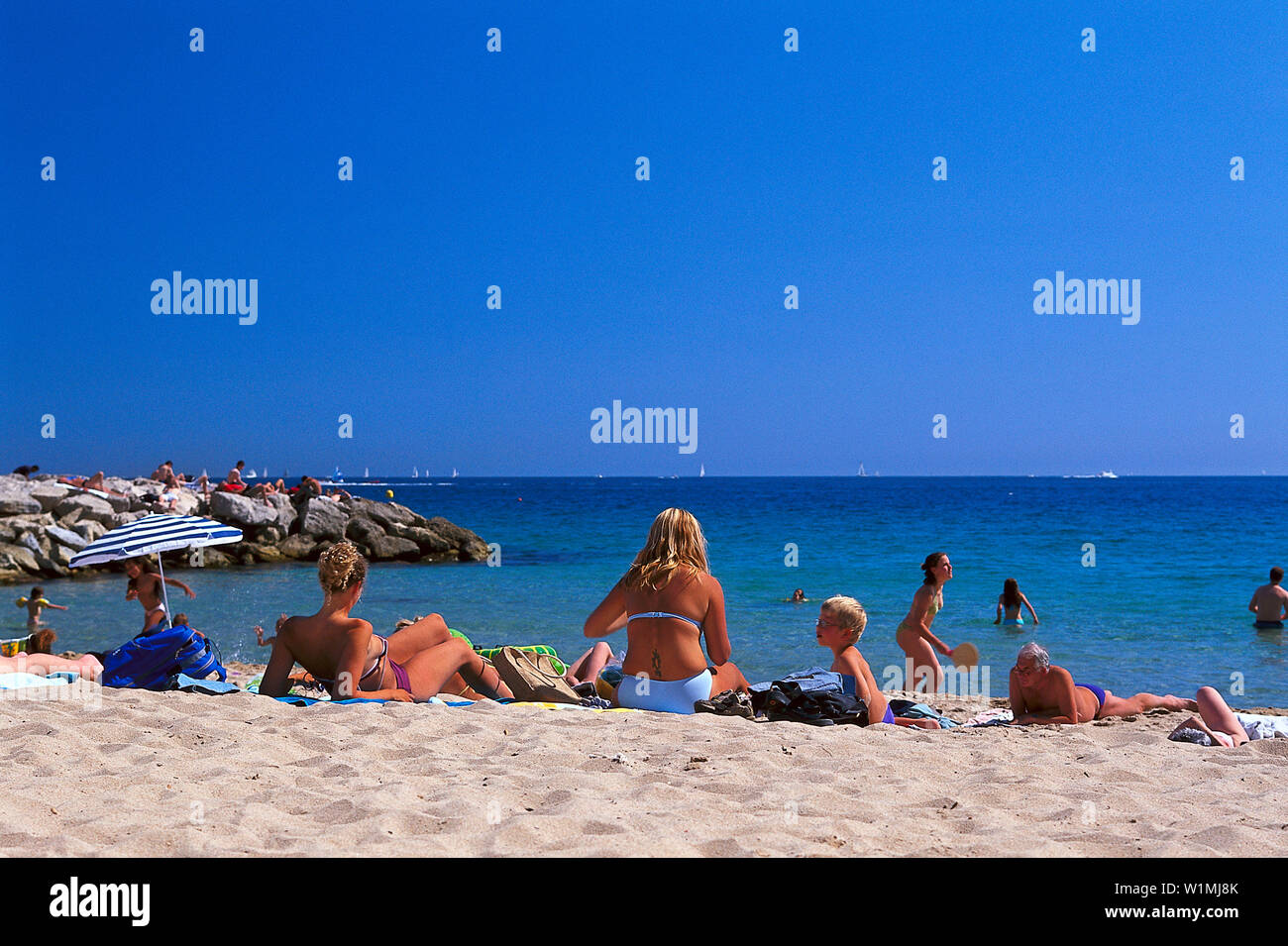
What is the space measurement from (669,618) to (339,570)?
2.09 m

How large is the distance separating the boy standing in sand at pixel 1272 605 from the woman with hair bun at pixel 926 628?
6700 mm

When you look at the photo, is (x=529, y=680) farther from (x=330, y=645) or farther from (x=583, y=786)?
(x=583, y=786)

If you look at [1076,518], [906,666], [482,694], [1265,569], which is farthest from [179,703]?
[1076,518]

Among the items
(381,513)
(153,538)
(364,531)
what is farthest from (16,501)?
(153,538)

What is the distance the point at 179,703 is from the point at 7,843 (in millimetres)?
2739

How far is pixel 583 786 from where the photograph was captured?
391cm

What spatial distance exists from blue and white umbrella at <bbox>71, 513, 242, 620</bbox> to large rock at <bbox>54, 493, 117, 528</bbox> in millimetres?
15891

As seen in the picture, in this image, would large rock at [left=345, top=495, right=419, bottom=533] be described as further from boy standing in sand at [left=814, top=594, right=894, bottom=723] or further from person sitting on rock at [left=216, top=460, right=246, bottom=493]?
boy standing in sand at [left=814, top=594, right=894, bottom=723]

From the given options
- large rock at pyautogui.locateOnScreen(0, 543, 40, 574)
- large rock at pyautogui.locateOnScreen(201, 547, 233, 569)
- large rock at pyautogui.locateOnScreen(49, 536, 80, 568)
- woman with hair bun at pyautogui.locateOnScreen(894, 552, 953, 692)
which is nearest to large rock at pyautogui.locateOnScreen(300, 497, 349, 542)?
large rock at pyautogui.locateOnScreen(201, 547, 233, 569)

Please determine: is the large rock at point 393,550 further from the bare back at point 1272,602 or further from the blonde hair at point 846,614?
the blonde hair at point 846,614

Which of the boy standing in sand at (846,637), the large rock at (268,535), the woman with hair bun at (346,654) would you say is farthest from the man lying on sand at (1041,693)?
the large rock at (268,535)

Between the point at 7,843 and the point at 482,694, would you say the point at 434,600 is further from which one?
the point at 7,843

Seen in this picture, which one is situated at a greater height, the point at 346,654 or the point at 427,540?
the point at 346,654

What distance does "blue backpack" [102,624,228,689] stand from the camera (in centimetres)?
660
